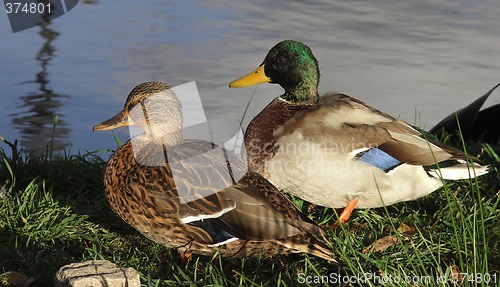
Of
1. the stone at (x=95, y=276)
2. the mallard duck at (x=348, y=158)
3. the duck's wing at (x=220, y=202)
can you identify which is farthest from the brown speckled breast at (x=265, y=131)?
the stone at (x=95, y=276)

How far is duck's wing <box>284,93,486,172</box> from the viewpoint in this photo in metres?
4.60

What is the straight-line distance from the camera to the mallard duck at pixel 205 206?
3.95 metres

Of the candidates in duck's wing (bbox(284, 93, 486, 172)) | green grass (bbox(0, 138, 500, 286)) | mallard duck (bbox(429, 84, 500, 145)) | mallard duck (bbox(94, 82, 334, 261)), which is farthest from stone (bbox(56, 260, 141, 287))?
mallard duck (bbox(429, 84, 500, 145))

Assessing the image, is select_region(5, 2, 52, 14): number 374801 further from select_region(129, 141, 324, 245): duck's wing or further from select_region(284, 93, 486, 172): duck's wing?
select_region(129, 141, 324, 245): duck's wing

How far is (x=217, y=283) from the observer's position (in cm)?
362

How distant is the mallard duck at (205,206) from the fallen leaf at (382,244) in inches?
9.3

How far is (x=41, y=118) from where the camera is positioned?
266 inches

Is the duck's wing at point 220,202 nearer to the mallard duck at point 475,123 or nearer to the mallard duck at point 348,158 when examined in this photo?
the mallard duck at point 348,158

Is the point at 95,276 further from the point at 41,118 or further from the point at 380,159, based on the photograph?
the point at 41,118

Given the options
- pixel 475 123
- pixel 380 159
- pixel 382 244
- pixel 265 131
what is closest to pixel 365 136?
pixel 380 159

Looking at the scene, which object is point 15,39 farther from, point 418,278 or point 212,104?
A: point 418,278

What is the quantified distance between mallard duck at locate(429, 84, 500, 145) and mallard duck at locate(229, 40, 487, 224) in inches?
48.3

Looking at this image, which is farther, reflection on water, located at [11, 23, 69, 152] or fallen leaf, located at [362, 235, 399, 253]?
reflection on water, located at [11, 23, 69, 152]

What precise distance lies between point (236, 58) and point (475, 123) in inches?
86.9
